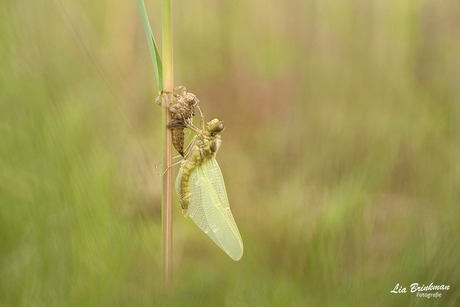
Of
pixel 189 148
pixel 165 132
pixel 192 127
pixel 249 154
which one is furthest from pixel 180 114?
pixel 249 154

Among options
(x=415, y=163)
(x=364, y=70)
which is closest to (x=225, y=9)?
(x=364, y=70)

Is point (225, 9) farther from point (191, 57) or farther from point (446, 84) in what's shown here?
point (446, 84)

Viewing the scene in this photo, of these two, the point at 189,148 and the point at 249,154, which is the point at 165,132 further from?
the point at 249,154

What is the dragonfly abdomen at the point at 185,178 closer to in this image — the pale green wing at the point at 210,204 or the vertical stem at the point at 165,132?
the pale green wing at the point at 210,204

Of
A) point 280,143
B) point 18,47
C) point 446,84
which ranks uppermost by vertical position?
point 18,47

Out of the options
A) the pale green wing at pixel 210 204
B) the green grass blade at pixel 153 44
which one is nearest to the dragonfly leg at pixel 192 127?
the pale green wing at pixel 210 204

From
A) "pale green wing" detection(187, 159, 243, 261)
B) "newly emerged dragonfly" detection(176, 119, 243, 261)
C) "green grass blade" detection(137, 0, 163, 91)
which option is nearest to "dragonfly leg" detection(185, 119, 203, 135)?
"newly emerged dragonfly" detection(176, 119, 243, 261)
